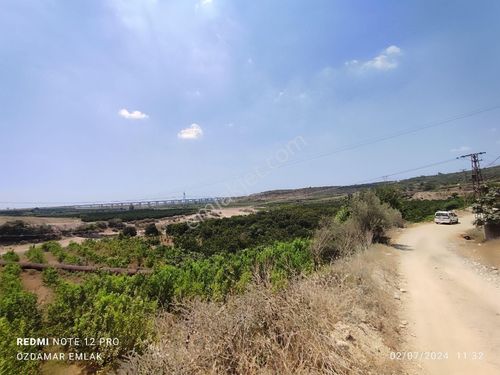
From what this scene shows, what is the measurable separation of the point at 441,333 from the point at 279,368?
18.0ft

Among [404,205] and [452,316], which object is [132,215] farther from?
[452,316]

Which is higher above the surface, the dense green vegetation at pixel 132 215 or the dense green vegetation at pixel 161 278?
the dense green vegetation at pixel 161 278

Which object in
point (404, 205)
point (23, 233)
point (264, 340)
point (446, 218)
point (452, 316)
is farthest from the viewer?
point (23, 233)

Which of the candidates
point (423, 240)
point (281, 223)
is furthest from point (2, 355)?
point (281, 223)

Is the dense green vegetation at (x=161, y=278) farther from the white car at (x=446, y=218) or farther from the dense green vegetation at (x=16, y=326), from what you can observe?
the white car at (x=446, y=218)

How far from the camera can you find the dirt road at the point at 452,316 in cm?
620

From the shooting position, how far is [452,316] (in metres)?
8.54

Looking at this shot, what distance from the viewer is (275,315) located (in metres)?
4.95

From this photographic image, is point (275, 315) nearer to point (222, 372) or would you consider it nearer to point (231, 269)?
point (222, 372)

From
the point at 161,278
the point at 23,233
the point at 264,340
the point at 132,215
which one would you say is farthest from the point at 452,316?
the point at 132,215

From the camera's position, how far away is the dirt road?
620 cm

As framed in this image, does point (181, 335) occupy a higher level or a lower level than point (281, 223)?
higher
